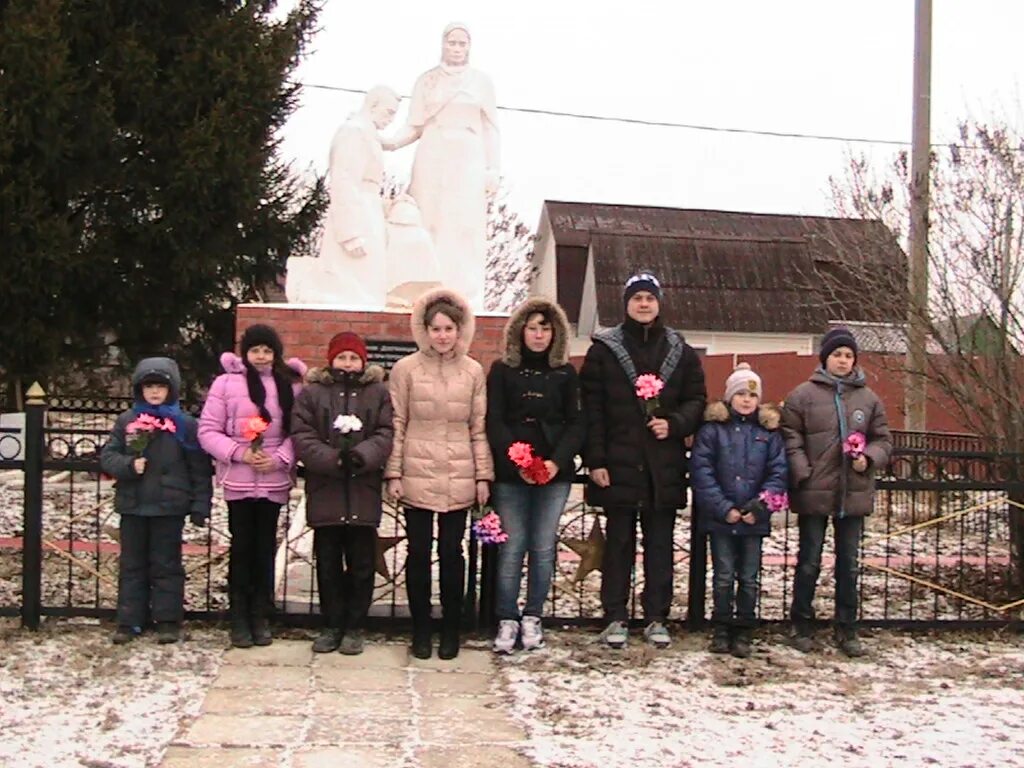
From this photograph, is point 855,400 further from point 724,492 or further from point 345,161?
point 345,161

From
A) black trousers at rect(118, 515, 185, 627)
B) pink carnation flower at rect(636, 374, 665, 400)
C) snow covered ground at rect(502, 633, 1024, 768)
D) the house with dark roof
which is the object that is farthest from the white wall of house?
black trousers at rect(118, 515, 185, 627)

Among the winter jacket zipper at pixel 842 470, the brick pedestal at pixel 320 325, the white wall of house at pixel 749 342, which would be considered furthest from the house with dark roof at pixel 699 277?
the winter jacket zipper at pixel 842 470

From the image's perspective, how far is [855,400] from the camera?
15.8 ft

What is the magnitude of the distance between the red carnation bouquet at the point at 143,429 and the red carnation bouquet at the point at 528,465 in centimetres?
145

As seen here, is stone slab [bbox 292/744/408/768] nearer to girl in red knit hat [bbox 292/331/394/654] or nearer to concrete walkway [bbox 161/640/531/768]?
concrete walkway [bbox 161/640/531/768]

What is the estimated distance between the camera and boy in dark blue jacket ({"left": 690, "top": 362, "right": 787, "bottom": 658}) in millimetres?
4633

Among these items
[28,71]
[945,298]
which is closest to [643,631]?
[945,298]

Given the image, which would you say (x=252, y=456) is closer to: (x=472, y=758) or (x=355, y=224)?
(x=472, y=758)

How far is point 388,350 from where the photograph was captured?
27.8 ft

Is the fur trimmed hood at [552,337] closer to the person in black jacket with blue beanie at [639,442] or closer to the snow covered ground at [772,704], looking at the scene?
the person in black jacket with blue beanie at [639,442]

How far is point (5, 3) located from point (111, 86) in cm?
146

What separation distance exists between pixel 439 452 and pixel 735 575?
1406 millimetres

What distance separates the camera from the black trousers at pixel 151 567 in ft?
15.2

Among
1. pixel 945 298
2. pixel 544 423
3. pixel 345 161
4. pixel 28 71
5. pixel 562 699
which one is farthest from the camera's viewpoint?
pixel 28 71
